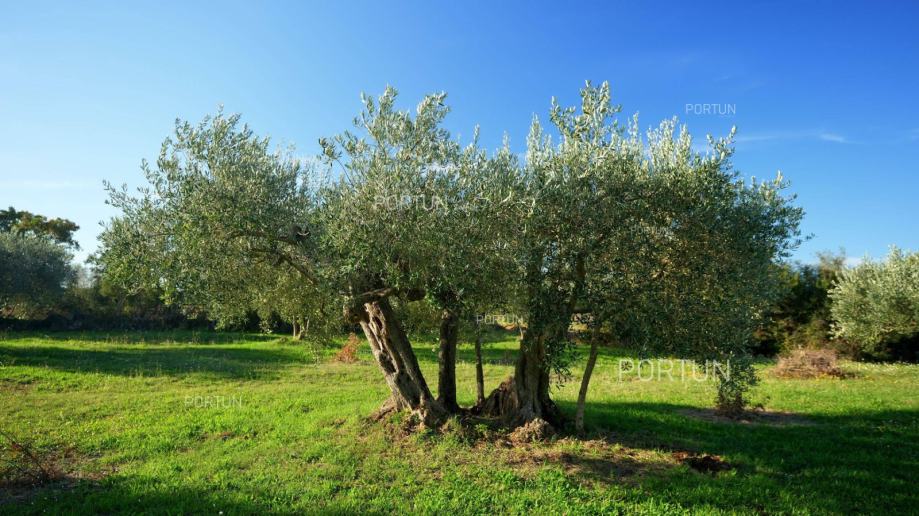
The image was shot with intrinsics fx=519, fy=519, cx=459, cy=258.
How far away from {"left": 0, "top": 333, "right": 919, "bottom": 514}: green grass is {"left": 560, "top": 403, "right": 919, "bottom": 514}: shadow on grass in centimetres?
6

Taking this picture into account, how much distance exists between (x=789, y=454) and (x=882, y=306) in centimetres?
2384

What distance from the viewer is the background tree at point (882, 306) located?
29.0 meters

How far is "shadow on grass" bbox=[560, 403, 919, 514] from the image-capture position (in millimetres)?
9672

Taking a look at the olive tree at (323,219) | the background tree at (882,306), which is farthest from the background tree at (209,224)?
the background tree at (882,306)

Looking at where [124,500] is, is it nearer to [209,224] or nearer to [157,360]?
[209,224]

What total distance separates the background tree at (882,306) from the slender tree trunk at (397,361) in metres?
29.1

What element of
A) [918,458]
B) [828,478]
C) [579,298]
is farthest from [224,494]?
[918,458]

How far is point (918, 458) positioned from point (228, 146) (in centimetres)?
1781

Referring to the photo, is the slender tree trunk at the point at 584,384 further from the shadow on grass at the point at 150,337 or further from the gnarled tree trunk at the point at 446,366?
the shadow on grass at the point at 150,337

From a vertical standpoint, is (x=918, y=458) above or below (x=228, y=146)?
below

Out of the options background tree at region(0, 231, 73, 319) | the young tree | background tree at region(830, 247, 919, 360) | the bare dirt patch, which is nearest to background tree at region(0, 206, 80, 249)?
background tree at region(0, 231, 73, 319)

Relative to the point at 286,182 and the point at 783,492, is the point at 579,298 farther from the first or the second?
the point at 286,182

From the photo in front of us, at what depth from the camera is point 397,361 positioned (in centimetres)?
1422

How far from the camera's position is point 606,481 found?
10383 mm
